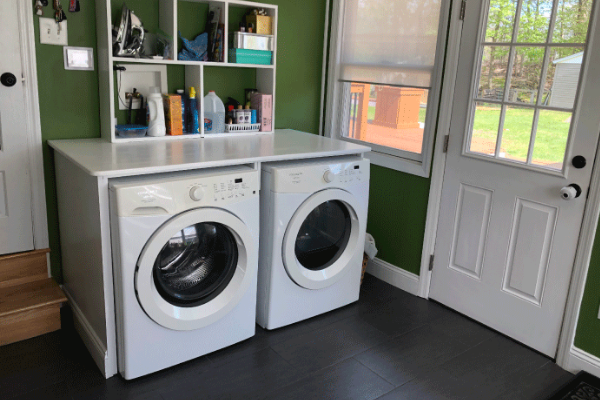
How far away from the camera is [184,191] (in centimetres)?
199

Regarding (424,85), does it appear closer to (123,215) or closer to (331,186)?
(331,186)

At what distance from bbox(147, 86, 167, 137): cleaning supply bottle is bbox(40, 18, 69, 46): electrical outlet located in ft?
1.49

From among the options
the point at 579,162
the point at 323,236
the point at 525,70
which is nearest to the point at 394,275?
the point at 323,236

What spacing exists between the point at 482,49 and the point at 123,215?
1833 mm

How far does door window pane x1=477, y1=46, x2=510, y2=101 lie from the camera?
2.38 meters

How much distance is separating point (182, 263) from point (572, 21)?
6.39 feet

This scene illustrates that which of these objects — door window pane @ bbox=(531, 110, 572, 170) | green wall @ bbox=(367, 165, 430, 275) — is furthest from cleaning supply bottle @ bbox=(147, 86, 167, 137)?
door window pane @ bbox=(531, 110, 572, 170)

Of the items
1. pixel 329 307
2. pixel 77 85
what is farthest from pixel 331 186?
pixel 77 85

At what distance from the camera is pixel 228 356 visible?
89.7 inches

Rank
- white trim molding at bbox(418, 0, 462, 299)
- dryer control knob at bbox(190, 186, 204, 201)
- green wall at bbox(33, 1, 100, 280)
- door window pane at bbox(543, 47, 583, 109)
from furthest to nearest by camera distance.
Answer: white trim molding at bbox(418, 0, 462, 299) → green wall at bbox(33, 1, 100, 280) → door window pane at bbox(543, 47, 583, 109) → dryer control knob at bbox(190, 186, 204, 201)

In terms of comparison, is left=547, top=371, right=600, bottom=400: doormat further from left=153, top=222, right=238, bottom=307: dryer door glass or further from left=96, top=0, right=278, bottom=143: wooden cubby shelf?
left=96, top=0, right=278, bottom=143: wooden cubby shelf

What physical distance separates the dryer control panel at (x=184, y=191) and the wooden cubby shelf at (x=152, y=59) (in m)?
0.60

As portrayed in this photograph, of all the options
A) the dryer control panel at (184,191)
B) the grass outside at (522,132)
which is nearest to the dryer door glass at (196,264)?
the dryer control panel at (184,191)

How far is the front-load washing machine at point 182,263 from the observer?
192 centimetres
